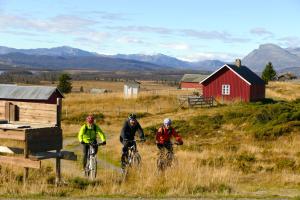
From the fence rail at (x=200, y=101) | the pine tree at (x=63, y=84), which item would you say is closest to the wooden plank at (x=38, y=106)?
the fence rail at (x=200, y=101)

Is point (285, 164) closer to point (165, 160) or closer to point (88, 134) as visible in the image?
point (165, 160)

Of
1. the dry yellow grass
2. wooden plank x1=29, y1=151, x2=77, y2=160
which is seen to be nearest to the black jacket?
wooden plank x1=29, y1=151, x2=77, y2=160

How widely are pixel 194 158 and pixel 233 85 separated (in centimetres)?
3480

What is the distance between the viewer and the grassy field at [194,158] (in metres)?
11.5

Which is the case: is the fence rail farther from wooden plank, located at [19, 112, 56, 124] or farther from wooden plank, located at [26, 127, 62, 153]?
wooden plank, located at [26, 127, 62, 153]

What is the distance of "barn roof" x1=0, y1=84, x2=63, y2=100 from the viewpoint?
4969 cm

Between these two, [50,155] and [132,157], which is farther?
[132,157]

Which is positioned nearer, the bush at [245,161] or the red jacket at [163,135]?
the red jacket at [163,135]

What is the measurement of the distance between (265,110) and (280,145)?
9.55 m

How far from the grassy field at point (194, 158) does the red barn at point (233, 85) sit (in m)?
4.45

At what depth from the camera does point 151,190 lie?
450 inches

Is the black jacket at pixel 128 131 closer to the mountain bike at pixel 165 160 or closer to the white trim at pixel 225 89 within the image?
the mountain bike at pixel 165 160

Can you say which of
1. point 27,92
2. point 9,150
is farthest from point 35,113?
point 27,92

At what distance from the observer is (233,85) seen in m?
55.6
